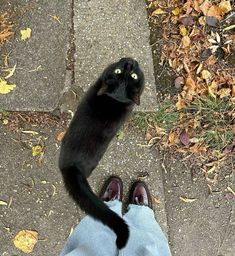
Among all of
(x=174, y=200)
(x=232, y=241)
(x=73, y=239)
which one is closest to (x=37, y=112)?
(x=73, y=239)

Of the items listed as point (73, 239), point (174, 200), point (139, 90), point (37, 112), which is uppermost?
point (139, 90)

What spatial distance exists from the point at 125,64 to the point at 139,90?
19 cm

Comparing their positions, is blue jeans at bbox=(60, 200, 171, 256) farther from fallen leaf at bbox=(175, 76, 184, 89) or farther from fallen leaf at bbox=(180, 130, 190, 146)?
fallen leaf at bbox=(175, 76, 184, 89)

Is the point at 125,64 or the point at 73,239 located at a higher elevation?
the point at 125,64

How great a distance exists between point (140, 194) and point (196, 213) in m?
0.47

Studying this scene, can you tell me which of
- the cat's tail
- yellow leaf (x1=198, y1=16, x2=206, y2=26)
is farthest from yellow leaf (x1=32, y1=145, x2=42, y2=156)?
yellow leaf (x1=198, y1=16, x2=206, y2=26)

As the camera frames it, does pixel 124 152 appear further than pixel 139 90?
Yes

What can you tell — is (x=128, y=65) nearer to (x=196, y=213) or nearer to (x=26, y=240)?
(x=196, y=213)

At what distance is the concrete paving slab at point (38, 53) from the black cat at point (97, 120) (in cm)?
48

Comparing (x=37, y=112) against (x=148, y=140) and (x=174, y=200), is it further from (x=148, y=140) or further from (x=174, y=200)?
(x=174, y=200)

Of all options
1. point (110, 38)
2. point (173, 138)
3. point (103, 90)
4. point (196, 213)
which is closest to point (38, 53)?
point (110, 38)

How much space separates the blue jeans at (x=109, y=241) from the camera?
2.72 meters

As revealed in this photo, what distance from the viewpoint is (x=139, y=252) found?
2.72 meters

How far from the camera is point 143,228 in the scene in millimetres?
2994
